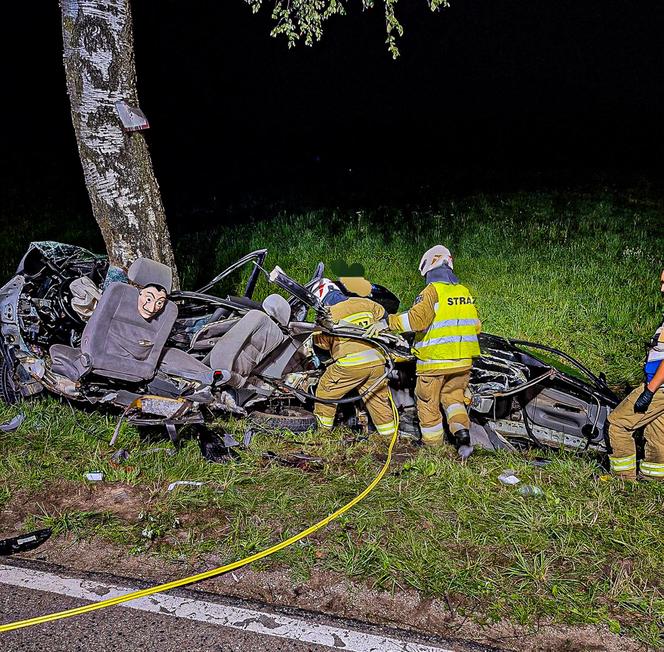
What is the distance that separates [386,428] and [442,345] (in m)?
0.93

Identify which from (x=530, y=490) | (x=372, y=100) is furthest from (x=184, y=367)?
(x=372, y=100)

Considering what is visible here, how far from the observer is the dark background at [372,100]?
17.5m

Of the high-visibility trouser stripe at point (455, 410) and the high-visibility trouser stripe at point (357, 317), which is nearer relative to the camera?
the high-visibility trouser stripe at point (455, 410)

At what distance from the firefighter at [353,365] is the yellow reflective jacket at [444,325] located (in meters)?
0.35

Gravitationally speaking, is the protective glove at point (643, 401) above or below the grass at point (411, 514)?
above

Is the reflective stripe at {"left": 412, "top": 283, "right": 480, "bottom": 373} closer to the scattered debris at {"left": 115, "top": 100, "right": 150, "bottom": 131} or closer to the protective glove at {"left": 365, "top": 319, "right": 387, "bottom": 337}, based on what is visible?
the protective glove at {"left": 365, "top": 319, "right": 387, "bottom": 337}

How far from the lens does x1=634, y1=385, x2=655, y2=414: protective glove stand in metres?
5.01

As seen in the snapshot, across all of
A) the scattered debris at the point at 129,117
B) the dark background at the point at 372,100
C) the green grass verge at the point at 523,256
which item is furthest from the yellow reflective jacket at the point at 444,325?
the dark background at the point at 372,100

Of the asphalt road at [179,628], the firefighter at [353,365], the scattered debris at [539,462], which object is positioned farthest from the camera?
the firefighter at [353,365]

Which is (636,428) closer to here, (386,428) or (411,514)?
(411,514)

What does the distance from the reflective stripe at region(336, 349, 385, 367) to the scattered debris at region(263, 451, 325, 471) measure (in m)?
0.83

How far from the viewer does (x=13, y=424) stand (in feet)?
20.0

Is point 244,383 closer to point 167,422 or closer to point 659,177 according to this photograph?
point 167,422

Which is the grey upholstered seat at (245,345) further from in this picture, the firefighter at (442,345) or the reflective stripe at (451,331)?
the reflective stripe at (451,331)
